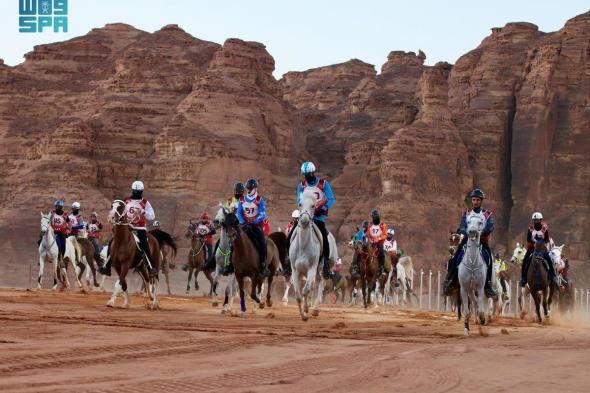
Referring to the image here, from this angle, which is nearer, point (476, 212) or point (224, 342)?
point (224, 342)

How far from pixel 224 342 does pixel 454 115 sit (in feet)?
426

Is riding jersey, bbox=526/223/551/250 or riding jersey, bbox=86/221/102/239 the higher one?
riding jersey, bbox=86/221/102/239

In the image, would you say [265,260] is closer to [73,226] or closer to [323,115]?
[73,226]

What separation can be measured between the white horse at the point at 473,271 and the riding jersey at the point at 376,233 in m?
13.6

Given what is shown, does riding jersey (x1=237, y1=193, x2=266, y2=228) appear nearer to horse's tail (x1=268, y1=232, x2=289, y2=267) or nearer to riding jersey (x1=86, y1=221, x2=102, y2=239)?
horse's tail (x1=268, y1=232, x2=289, y2=267)

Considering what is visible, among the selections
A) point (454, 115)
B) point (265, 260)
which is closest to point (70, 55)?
point (454, 115)

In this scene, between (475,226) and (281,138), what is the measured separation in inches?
4703

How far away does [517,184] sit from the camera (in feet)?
457

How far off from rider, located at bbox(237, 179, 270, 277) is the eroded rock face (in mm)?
90760

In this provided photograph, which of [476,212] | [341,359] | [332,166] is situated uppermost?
[332,166]

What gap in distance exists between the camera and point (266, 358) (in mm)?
14391

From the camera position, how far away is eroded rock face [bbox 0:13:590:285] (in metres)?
126

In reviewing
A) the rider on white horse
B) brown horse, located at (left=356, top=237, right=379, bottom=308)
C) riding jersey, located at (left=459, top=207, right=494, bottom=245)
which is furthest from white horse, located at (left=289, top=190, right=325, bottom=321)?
brown horse, located at (left=356, top=237, right=379, bottom=308)

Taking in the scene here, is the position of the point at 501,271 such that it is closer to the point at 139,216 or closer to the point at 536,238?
the point at 536,238
